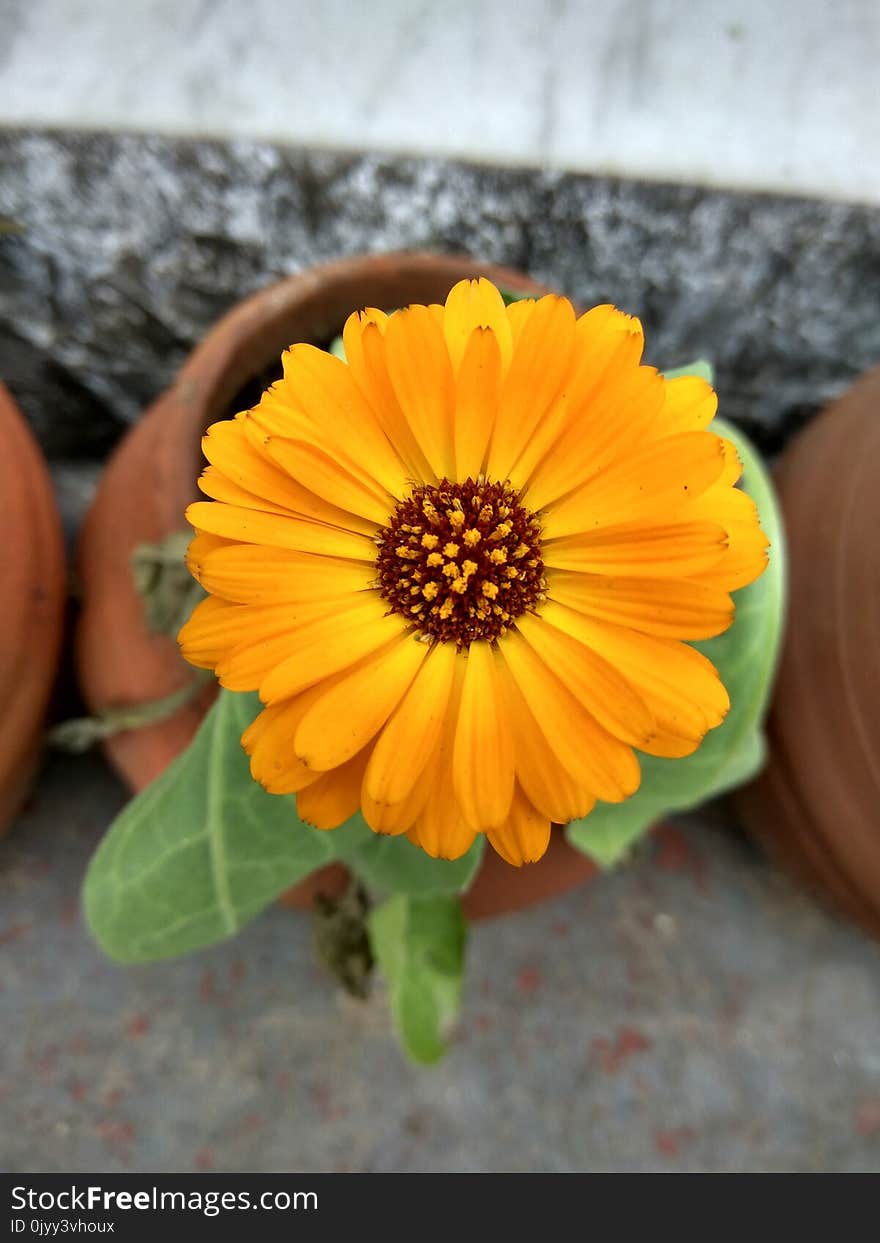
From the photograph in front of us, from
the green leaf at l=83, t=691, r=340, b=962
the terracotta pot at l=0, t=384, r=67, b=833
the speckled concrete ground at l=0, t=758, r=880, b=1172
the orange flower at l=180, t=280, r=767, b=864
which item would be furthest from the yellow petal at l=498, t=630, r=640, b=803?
the speckled concrete ground at l=0, t=758, r=880, b=1172

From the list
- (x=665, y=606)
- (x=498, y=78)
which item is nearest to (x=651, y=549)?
(x=665, y=606)

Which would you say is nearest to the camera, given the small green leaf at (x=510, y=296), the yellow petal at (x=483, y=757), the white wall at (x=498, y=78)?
the yellow petal at (x=483, y=757)

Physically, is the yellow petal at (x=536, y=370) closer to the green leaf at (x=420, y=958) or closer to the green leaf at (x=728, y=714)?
the green leaf at (x=728, y=714)

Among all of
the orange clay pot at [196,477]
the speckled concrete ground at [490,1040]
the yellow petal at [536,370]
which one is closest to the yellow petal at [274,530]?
the yellow petal at [536,370]

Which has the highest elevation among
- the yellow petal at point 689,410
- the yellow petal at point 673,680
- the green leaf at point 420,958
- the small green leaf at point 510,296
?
the small green leaf at point 510,296

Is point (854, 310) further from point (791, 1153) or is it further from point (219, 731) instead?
point (791, 1153)
